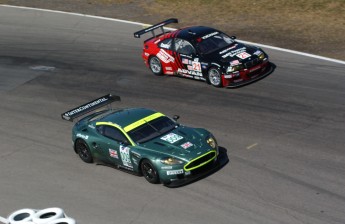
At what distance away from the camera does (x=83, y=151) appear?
16.8 m

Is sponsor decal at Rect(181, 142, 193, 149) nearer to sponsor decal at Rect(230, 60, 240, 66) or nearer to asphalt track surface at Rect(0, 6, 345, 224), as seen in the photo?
asphalt track surface at Rect(0, 6, 345, 224)

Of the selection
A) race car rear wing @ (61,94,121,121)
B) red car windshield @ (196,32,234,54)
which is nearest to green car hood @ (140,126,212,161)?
race car rear wing @ (61,94,121,121)

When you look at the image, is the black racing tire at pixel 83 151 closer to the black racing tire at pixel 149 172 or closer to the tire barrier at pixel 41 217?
the black racing tire at pixel 149 172

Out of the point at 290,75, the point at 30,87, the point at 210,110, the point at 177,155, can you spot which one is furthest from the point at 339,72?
the point at 30,87

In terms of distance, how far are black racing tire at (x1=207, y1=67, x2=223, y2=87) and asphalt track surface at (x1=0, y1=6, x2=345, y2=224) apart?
0.21m

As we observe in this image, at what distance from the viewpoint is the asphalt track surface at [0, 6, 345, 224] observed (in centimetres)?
1391

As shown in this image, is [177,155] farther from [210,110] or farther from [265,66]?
[265,66]

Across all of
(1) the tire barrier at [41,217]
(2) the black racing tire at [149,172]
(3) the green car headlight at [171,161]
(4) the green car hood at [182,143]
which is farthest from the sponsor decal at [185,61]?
(1) the tire barrier at [41,217]

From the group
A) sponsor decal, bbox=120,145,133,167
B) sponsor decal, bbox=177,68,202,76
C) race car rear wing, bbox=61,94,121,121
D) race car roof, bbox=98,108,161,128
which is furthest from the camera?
sponsor decal, bbox=177,68,202,76

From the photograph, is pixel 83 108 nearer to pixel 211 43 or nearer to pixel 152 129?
pixel 152 129

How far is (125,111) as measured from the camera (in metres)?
16.5

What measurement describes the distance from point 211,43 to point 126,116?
6072 millimetres

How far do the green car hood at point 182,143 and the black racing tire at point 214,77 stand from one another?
5.05 m

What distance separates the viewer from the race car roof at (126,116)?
52.0ft
